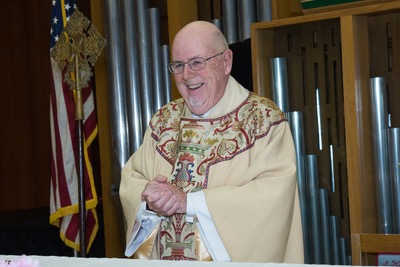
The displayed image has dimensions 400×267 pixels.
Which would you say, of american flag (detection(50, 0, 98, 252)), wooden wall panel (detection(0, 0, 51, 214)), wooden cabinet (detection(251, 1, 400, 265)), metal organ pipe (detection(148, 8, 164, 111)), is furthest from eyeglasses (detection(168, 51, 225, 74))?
wooden wall panel (detection(0, 0, 51, 214))

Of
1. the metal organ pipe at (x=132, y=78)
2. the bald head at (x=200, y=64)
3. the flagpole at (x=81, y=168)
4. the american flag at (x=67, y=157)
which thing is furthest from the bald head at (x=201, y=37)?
the american flag at (x=67, y=157)

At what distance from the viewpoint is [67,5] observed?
223 inches

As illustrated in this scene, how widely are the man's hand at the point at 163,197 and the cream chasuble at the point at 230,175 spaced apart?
0.38 ft

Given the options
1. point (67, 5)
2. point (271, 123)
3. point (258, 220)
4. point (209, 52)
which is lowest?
point (258, 220)

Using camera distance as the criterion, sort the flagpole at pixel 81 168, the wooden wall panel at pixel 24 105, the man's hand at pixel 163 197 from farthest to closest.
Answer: the wooden wall panel at pixel 24 105 < the flagpole at pixel 81 168 < the man's hand at pixel 163 197

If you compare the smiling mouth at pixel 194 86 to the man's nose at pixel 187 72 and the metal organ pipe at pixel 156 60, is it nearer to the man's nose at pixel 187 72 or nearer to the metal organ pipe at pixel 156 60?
the man's nose at pixel 187 72

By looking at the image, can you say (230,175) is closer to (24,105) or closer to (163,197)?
(163,197)

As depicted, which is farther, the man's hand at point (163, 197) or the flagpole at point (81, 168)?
the flagpole at point (81, 168)

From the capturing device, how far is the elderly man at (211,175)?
11.2 ft

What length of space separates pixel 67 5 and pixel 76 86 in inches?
26.1

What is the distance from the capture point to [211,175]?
3.56 metres

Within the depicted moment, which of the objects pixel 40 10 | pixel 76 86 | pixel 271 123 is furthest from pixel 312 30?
pixel 40 10

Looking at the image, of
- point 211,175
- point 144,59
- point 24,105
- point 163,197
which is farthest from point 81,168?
point 24,105

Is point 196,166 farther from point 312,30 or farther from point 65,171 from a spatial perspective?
point 65,171
